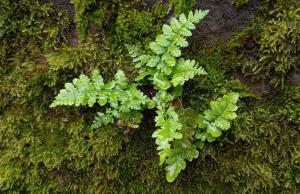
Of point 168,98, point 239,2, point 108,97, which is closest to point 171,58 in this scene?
point 168,98

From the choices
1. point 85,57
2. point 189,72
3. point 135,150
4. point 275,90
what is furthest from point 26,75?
point 275,90

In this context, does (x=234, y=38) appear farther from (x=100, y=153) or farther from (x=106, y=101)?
(x=100, y=153)

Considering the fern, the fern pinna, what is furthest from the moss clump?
the fern

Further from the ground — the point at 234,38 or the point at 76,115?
the point at 234,38

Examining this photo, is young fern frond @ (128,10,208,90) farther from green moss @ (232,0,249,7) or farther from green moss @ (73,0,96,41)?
green moss @ (73,0,96,41)

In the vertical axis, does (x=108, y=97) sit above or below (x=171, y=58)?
below

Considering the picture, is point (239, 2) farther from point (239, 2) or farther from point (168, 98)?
point (168, 98)

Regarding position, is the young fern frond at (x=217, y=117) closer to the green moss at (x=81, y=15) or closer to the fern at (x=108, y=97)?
the fern at (x=108, y=97)

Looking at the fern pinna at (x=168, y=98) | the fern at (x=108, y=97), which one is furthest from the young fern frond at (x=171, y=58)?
the fern at (x=108, y=97)

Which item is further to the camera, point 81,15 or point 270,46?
point 81,15
